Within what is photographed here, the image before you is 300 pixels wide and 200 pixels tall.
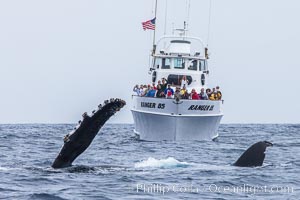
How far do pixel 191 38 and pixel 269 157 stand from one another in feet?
67.0

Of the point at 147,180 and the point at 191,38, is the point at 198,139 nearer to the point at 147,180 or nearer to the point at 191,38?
the point at 191,38

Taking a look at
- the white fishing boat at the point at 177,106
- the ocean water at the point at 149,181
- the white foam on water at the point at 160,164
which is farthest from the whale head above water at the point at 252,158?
the white fishing boat at the point at 177,106

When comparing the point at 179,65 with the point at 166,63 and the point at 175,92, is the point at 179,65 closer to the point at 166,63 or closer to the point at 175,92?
the point at 166,63

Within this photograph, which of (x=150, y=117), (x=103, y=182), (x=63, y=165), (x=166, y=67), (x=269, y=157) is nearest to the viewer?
(x=103, y=182)

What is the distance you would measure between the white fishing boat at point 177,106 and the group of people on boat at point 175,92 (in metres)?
0.35

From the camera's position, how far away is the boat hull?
3625 centimetres

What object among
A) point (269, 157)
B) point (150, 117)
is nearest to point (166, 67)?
point (150, 117)

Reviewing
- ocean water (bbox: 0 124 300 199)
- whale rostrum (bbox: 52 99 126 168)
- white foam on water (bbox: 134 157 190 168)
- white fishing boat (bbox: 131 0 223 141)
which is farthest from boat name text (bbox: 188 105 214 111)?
whale rostrum (bbox: 52 99 126 168)

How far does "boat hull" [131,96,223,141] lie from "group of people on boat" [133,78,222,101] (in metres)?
0.35

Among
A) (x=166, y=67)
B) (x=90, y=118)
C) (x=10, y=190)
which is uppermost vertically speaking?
(x=166, y=67)

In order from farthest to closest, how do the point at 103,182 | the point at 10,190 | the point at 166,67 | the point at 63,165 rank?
the point at 166,67 → the point at 63,165 → the point at 103,182 → the point at 10,190

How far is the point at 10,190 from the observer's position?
46.7ft

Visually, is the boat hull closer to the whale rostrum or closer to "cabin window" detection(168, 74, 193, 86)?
"cabin window" detection(168, 74, 193, 86)

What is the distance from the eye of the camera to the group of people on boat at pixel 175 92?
3653 cm
